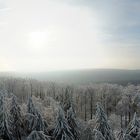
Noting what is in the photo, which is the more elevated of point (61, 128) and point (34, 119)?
point (34, 119)

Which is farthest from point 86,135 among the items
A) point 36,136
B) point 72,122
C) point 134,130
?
point 134,130

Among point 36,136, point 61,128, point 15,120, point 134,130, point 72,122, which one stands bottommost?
point 36,136

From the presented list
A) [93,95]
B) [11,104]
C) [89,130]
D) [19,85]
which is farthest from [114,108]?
[11,104]

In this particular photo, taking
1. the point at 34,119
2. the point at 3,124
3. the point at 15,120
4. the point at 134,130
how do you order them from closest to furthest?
the point at 134,130
the point at 3,124
the point at 34,119
the point at 15,120

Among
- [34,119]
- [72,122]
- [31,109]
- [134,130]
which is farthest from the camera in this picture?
[72,122]

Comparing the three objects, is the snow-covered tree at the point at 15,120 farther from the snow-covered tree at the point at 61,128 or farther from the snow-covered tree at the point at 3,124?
the snow-covered tree at the point at 61,128

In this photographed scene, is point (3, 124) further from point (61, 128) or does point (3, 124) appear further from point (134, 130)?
point (134, 130)

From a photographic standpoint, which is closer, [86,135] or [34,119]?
[34,119]

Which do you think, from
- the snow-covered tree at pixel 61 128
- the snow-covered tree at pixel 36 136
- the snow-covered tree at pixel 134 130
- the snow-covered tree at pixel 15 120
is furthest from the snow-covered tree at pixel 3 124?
the snow-covered tree at pixel 134 130
